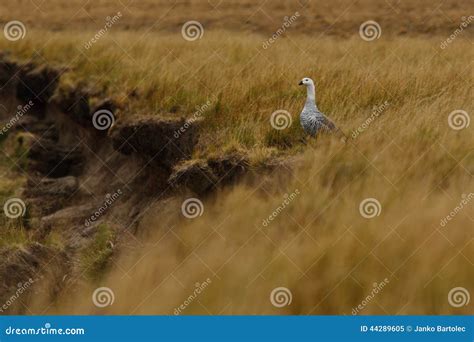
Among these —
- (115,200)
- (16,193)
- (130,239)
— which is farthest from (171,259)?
(16,193)

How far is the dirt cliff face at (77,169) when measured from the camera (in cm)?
795

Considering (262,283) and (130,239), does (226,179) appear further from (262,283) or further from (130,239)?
(262,283)

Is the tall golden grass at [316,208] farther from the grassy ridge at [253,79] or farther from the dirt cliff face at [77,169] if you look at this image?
the dirt cliff face at [77,169]

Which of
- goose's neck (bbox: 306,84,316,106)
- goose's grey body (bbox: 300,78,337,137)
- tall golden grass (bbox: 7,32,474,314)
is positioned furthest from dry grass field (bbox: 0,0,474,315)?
goose's neck (bbox: 306,84,316,106)

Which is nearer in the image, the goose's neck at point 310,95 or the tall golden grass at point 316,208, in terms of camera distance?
the tall golden grass at point 316,208

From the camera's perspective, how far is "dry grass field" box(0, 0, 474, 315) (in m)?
4.47

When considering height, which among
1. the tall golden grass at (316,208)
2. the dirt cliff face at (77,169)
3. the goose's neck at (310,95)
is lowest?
the dirt cliff face at (77,169)

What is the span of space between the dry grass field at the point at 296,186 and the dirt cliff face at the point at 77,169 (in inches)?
11.3

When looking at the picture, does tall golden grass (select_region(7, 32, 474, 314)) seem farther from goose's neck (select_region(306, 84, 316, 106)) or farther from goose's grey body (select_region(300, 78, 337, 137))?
goose's neck (select_region(306, 84, 316, 106))

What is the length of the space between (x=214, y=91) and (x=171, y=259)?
533cm

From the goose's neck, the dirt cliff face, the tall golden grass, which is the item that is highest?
the goose's neck

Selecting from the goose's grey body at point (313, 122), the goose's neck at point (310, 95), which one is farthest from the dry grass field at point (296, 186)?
the goose's neck at point (310, 95)

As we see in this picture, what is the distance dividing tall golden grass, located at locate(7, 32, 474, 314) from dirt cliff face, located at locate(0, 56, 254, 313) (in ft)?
1.22

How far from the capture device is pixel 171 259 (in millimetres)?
5277
